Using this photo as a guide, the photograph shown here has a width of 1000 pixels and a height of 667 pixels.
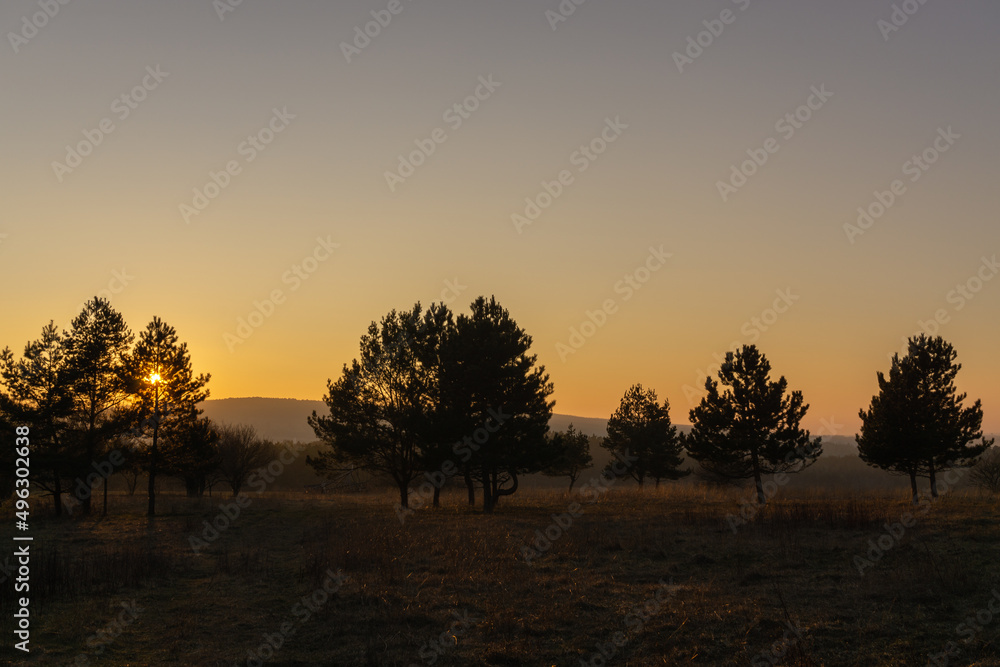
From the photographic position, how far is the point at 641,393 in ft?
172

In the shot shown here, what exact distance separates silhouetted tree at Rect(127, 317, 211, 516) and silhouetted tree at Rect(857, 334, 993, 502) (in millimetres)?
37867

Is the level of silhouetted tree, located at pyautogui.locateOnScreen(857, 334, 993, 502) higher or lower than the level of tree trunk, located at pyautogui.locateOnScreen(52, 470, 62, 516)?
higher

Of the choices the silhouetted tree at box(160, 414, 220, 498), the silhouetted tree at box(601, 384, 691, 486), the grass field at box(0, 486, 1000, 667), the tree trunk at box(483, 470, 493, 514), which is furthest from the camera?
the silhouetted tree at box(601, 384, 691, 486)

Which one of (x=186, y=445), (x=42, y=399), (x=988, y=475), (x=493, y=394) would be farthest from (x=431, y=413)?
(x=988, y=475)

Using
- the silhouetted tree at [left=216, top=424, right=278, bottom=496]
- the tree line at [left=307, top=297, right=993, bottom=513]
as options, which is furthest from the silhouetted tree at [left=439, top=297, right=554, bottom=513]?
the silhouetted tree at [left=216, top=424, right=278, bottom=496]

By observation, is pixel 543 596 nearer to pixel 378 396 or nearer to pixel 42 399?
pixel 378 396

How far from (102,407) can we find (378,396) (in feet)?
50.9

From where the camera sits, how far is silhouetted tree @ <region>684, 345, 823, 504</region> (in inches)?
1388

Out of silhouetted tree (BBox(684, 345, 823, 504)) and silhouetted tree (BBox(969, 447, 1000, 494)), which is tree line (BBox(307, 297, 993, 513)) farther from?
silhouetted tree (BBox(969, 447, 1000, 494))

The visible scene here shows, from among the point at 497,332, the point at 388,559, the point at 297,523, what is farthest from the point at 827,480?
the point at 388,559

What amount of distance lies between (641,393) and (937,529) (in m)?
33.1

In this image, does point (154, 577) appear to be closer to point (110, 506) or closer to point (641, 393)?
point (110, 506)

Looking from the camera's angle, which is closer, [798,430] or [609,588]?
[609,588]

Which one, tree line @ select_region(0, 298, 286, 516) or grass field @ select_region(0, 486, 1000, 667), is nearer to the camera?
grass field @ select_region(0, 486, 1000, 667)
